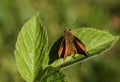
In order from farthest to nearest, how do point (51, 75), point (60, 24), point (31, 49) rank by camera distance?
point (60, 24) < point (31, 49) < point (51, 75)

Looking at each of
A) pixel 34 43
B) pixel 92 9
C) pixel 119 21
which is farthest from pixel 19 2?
pixel 34 43

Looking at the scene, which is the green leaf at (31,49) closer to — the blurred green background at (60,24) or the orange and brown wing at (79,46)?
the orange and brown wing at (79,46)

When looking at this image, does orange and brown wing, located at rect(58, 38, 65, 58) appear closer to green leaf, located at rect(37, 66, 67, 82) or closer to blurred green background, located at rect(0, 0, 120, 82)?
green leaf, located at rect(37, 66, 67, 82)

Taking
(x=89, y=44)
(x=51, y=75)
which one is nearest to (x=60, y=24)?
(x=89, y=44)

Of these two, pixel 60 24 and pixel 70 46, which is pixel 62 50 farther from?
pixel 60 24

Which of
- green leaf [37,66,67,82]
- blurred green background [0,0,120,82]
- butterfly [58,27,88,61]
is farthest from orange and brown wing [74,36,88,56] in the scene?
blurred green background [0,0,120,82]

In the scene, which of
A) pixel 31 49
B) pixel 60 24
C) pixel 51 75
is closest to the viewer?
pixel 51 75
